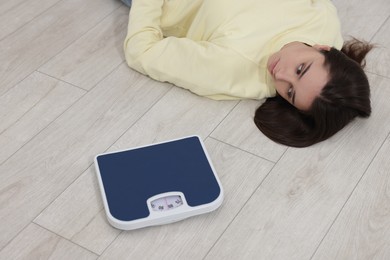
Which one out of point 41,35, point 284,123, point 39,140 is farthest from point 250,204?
point 41,35

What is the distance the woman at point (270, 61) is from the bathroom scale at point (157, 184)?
219 millimetres

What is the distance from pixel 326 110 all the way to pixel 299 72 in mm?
107

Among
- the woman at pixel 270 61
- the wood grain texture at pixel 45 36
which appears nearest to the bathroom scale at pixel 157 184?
the woman at pixel 270 61

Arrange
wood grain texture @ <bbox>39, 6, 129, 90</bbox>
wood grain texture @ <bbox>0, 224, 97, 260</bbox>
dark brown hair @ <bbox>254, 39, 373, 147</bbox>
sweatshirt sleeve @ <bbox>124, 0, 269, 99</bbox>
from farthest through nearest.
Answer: wood grain texture @ <bbox>39, 6, 129, 90</bbox>
sweatshirt sleeve @ <bbox>124, 0, 269, 99</bbox>
dark brown hair @ <bbox>254, 39, 373, 147</bbox>
wood grain texture @ <bbox>0, 224, 97, 260</bbox>

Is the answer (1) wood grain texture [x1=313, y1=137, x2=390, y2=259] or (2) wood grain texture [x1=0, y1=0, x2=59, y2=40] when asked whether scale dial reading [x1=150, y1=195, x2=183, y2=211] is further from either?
(2) wood grain texture [x1=0, y1=0, x2=59, y2=40]

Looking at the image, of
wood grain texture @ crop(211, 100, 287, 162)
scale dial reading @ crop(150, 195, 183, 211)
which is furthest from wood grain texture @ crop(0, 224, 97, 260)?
wood grain texture @ crop(211, 100, 287, 162)

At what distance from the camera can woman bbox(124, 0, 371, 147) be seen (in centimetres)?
116

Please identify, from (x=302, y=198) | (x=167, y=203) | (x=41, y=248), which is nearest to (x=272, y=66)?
(x=302, y=198)

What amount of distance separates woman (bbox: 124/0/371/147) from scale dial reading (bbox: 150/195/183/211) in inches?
12.3

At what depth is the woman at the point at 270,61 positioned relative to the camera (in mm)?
1157

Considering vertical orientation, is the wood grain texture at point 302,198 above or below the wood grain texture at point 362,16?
below

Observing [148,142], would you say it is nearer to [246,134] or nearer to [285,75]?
[246,134]

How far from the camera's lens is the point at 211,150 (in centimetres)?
121

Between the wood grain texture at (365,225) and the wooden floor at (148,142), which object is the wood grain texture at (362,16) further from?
the wood grain texture at (365,225)
